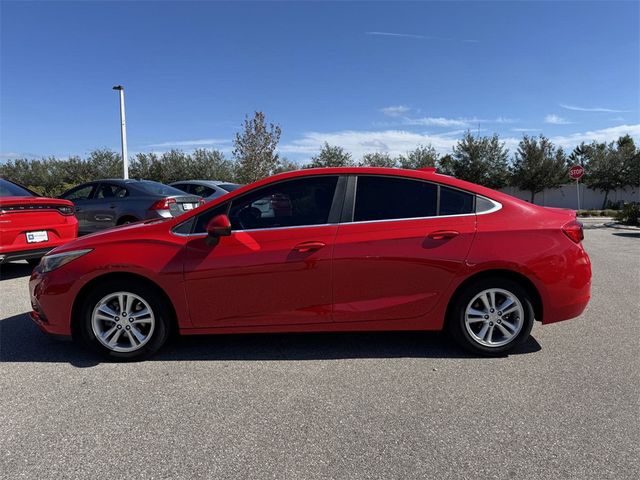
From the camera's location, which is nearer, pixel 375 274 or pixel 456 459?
pixel 456 459

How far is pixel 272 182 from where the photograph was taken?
3.87 meters

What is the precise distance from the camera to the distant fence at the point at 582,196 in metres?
34.9

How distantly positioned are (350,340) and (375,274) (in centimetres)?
93

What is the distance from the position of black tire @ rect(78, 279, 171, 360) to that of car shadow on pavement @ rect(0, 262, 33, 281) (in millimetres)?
4529

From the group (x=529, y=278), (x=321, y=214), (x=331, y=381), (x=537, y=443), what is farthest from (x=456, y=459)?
(x=321, y=214)

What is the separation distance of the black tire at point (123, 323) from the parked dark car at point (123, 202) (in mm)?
5002

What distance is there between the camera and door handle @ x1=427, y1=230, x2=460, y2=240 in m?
3.71

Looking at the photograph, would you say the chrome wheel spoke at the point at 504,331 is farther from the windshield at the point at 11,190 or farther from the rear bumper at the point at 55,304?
the windshield at the point at 11,190

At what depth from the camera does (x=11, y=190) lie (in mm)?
6938

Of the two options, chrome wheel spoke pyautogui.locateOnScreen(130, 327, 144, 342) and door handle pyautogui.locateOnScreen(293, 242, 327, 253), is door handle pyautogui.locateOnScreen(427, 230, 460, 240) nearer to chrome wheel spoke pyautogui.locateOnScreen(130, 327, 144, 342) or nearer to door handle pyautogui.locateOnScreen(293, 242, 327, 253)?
door handle pyautogui.locateOnScreen(293, 242, 327, 253)

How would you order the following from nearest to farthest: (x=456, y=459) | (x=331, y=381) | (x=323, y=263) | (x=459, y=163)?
1. (x=456, y=459)
2. (x=331, y=381)
3. (x=323, y=263)
4. (x=459, y=163)

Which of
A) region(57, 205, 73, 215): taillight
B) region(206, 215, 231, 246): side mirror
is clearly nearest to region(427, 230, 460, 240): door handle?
region(206, 215, 231, 246): side mirror

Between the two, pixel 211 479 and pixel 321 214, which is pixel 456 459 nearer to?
pixel 211 479

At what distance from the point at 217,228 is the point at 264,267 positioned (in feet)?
1.62
